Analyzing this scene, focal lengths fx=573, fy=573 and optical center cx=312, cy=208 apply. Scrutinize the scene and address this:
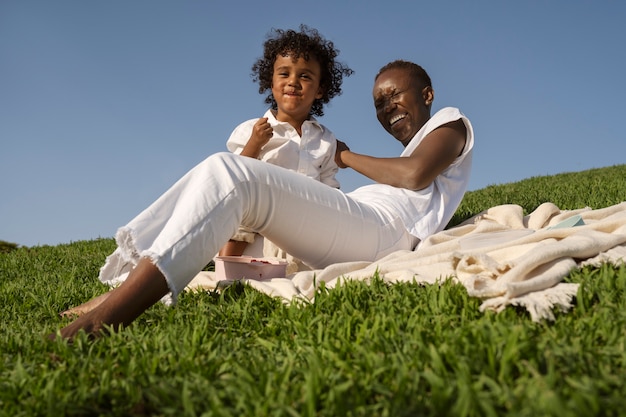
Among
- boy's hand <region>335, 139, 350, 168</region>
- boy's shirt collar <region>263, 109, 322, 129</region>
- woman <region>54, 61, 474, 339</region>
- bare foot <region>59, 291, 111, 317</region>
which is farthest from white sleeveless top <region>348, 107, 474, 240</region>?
bare foot <region>59, 291, 111, 317</region>

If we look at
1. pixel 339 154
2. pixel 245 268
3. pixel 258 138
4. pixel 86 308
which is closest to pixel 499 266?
pixel 245 268

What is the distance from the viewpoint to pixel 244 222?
10.9 feet

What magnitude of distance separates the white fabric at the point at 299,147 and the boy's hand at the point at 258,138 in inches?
9.0

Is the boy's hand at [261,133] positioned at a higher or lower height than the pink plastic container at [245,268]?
higher

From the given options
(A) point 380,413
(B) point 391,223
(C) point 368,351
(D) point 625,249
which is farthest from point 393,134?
(A) point 380,413

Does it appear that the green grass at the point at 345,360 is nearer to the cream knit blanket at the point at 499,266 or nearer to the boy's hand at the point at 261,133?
the cream knit blanket at the point at 499,266

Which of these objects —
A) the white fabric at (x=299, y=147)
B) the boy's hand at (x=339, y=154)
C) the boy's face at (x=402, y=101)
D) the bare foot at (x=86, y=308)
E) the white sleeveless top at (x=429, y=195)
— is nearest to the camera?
the bare foot at (x=86, y=308)

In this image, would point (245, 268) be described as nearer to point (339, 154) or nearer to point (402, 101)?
point (339, 154)

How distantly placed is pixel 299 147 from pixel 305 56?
85cm

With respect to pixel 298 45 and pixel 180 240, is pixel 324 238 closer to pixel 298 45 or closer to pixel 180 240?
pixel 180 240

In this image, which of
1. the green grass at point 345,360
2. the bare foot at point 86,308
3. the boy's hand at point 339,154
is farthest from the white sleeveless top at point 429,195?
the bare foot at point 86,308

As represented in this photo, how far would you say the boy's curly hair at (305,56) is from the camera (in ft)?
16.0

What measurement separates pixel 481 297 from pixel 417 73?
270 centimetres

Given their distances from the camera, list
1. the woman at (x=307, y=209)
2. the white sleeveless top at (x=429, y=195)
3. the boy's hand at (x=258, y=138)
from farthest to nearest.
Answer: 1. the boy's hand at (x=258, y=138)
2. the white sleeveless top at (x=429, y=195)
3. the woman at (x=307, y=209)
